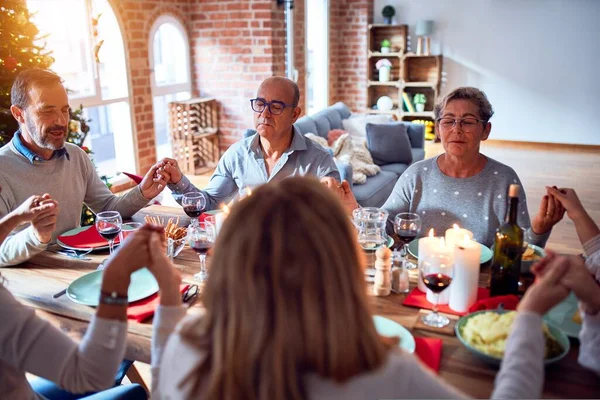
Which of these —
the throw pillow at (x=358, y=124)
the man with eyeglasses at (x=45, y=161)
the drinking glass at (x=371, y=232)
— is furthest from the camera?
the throw pillow at (x=358, y=124)

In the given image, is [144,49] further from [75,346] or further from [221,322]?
[221,322]

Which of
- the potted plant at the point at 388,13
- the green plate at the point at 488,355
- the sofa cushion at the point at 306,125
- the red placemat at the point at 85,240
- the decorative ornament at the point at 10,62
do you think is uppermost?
the potted plant at the point at 388,13

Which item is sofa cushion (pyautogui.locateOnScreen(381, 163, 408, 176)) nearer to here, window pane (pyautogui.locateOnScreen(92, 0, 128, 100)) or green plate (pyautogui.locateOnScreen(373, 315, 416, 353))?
window pane (pyautogui.locateOnScreen(92, 0, 128, 100))

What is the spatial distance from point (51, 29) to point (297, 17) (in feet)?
9.18

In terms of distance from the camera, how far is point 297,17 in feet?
20.1

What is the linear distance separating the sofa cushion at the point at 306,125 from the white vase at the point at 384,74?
10.6ft

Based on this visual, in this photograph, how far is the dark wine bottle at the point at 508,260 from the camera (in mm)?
1355

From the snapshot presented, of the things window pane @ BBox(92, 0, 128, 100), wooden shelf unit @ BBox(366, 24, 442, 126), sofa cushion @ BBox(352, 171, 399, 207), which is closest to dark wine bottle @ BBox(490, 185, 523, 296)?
sofa cushion @ BBox(352, 171, 399, 207)

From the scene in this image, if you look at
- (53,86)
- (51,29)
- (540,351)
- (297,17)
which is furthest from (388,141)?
(540,351)

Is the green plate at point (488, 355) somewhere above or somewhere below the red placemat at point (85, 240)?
below

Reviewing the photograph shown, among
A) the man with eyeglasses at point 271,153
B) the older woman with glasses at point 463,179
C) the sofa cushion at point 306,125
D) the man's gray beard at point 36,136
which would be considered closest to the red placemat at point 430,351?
the older woman with glasses at point 463,179

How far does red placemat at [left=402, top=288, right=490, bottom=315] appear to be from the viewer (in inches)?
52.7

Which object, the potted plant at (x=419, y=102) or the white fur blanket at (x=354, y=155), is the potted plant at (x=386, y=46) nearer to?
the potted plant at (x=419, y=102)

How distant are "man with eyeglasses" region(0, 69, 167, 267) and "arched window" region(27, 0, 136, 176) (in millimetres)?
2452
